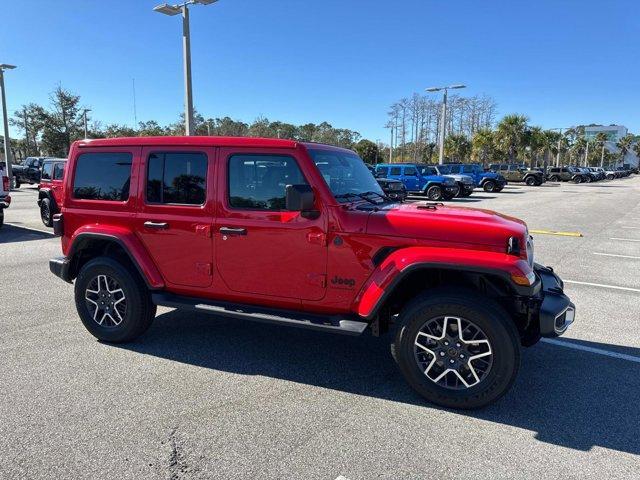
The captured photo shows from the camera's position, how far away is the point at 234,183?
405 centimetres

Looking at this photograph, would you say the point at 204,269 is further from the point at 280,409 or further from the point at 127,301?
the point at 280,409

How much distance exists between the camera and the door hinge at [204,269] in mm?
4164

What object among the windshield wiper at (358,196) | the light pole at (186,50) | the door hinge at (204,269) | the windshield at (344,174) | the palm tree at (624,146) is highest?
the palm tree at (624,146)

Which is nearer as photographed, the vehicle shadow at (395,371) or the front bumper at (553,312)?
the vehicle shadow at (395,371)

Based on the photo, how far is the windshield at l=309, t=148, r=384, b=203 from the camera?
12.9 feet

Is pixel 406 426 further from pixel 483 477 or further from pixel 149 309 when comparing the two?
pixel 149 309

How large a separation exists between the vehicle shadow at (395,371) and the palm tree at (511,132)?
57620 mm

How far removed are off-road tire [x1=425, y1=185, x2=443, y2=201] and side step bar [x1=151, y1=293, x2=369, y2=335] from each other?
2073 cm

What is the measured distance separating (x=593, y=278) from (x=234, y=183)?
6.21 meters

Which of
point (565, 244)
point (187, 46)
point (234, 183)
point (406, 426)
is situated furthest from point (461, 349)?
point (187, 46)

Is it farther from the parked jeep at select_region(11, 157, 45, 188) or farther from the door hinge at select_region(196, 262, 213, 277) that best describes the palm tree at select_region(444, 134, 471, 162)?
the door hinge at select_region(196, 262, 213, 277)

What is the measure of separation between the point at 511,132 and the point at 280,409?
197ft

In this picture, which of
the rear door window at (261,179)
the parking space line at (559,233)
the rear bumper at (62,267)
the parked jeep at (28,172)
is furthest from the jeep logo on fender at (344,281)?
the parked jeep at (28,172)

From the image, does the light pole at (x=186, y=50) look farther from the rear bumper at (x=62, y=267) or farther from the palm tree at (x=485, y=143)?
the palm tree at (x=485, y=143)
